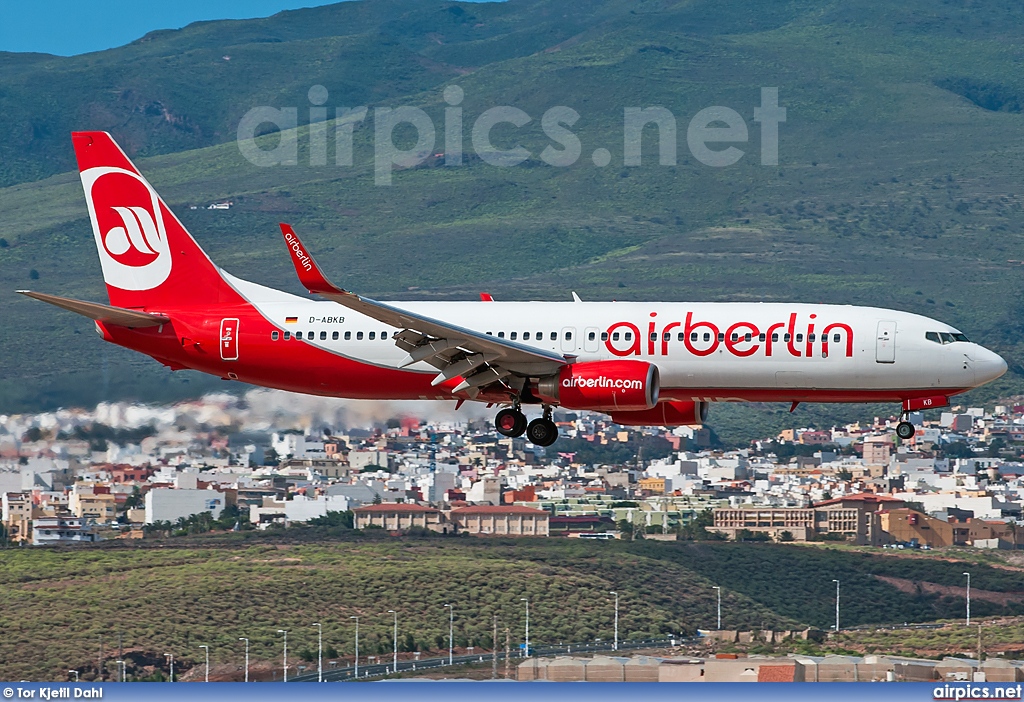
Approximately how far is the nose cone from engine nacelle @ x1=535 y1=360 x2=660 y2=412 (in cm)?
985

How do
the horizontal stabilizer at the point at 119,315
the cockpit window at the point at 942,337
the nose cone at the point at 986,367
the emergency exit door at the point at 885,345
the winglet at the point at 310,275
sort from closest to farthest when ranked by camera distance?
1. the winglet at the point at 310,275
2. the emergency exit door at the point at 885,345
3. the nose cone at the point at 986,367
4. the cockpit window at the point at 942,337
5. the horizontal stabilizer at the point at 119,315

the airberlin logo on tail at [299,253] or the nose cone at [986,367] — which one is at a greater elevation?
the airberlin logo on tail at [299,253]

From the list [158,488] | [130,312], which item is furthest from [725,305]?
[158,488]

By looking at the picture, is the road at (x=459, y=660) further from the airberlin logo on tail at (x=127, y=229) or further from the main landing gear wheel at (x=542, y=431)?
the main landing gear wheel at (x=542, y=431)

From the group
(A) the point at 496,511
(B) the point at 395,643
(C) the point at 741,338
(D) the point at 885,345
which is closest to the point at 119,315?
(C) the point at 741,338

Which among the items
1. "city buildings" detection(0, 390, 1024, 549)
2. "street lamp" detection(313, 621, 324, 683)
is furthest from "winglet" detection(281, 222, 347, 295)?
"street lamp" detection(313, 621, 324, 683)

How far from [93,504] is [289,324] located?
68881 mm

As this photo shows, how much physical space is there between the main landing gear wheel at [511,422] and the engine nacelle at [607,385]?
175cm

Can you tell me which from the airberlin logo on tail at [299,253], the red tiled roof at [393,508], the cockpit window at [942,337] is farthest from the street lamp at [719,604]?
the airberlin logo on tail at [299,253]

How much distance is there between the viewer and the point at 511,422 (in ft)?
184

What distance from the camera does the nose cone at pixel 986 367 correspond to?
55.5 metres

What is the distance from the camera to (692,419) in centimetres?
5834

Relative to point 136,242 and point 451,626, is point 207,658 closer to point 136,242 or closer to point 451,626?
point 451,626

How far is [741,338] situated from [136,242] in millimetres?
21016
